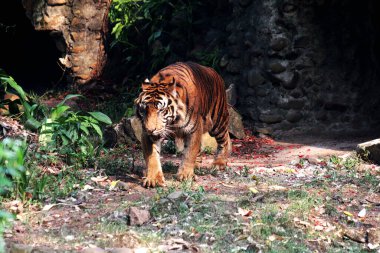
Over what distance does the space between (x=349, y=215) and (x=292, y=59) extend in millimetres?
4642

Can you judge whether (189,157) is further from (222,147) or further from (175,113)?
(222,147)

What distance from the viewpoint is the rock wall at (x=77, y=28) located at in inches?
449

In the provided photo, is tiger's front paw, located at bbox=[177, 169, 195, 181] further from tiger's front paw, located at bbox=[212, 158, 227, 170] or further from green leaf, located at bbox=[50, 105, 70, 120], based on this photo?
green leaf, located at bbox=[50, 105, 70, 120]

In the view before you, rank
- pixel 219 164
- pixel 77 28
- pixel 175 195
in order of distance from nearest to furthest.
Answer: pixel 175 195 → pixel 219 164 → pixel 77 28

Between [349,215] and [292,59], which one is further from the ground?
[292,59]

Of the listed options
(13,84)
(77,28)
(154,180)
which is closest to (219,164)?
(154,180)

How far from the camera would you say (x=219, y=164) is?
740cm

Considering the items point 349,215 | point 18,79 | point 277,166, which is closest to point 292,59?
point 277,166

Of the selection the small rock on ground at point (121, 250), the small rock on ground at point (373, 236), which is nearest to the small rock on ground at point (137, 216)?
the small rock on ground at point (121, 250)

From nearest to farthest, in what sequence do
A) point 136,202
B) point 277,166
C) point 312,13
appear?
point 136,202, point 277,166, point 312,13

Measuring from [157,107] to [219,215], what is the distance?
4.49 feet

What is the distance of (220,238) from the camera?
468cm

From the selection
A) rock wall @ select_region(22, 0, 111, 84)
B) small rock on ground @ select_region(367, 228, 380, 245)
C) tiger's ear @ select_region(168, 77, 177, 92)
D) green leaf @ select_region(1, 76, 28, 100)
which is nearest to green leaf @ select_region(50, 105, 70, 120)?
green leaf @ select_region(1, 76, 28, 100)

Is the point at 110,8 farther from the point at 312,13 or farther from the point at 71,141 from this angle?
the point at 71,141
